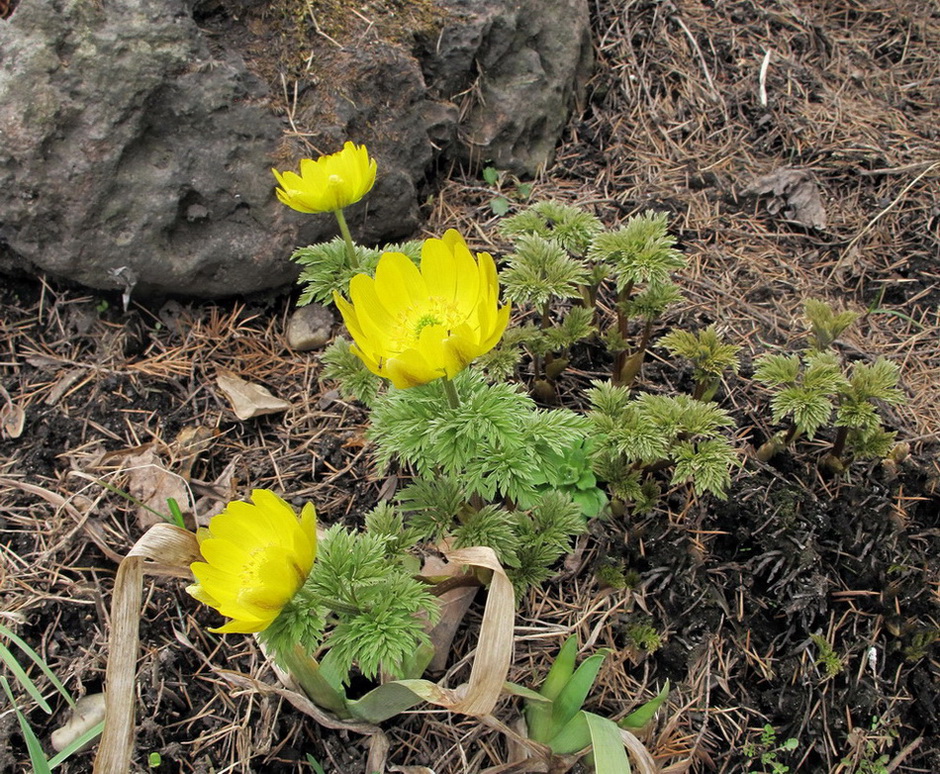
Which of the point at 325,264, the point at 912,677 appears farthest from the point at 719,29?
the point at 912,677

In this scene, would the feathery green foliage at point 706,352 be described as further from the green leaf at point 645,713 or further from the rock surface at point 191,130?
the rock surface at point 191,130

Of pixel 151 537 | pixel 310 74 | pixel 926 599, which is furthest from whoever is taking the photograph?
pixel 310 74

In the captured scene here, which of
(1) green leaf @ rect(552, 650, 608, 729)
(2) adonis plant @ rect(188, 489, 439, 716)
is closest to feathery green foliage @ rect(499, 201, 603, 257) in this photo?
(2) adonis plant @ rect(188, 489, 439, 716)

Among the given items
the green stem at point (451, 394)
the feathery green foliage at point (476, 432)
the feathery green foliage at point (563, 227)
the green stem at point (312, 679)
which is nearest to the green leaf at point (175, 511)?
the green stem at point (312, 679)

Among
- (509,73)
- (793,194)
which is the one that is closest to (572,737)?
(793,194)

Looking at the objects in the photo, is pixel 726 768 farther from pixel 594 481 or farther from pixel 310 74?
pixel 310 74

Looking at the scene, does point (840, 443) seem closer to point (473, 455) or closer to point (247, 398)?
point (473, 455)

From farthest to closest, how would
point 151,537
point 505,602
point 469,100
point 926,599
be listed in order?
point 469,100, point 926,599, point 151,537, point 505,602
